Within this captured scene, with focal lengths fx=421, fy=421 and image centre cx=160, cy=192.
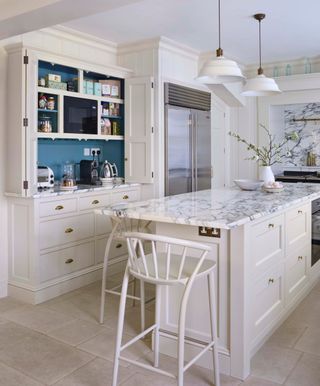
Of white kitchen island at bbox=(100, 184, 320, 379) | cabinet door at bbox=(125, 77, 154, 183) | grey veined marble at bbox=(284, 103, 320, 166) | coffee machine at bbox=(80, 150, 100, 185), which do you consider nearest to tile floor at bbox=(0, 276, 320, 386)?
white kitchen island at bbox=(100, 184, 320, 379)

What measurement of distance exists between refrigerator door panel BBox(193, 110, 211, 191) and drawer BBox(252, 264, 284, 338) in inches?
97.6

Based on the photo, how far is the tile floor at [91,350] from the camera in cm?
244

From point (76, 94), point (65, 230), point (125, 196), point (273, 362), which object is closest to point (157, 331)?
point (273, 362)

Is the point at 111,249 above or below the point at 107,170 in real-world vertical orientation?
below

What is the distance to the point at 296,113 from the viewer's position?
6496 mm

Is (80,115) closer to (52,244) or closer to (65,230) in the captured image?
(65,230)

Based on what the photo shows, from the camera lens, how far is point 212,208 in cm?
277

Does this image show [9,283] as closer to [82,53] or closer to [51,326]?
[51,326]

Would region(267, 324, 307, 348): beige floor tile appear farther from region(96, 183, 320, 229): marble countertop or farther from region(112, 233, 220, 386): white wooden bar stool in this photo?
region(96, 183, 320, 229): marble countertop

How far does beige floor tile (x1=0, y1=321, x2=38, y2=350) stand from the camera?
9.59ft

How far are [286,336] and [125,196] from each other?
7.52 feet

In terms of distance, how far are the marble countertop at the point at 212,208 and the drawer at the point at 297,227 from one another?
0.12 meters

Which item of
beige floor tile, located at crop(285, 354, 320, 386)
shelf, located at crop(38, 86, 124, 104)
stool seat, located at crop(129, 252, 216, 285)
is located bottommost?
beige floor tile, located at crop(285, 354, 320, 386)

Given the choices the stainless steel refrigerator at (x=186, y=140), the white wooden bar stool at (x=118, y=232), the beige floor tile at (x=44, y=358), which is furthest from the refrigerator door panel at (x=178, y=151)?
the beige floor tile at (x=44, y=358)
